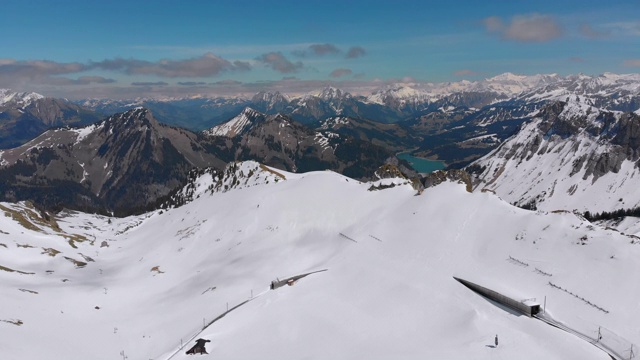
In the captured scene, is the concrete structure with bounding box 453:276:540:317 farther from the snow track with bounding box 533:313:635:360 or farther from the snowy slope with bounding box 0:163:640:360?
the snowy slope with bounding box 0:163:640:360

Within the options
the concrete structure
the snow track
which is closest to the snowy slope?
the snow track

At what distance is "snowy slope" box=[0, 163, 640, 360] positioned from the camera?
3814cm

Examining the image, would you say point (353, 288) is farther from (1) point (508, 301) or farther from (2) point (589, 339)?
(2) point (589, 339)

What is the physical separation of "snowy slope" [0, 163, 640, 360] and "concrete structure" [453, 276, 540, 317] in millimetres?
1019

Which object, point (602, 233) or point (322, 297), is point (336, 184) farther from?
point (602, 233)

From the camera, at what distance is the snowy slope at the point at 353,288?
38144mm

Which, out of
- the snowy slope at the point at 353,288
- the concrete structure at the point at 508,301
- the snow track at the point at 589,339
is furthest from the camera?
the concrete structure at the point at 508,301

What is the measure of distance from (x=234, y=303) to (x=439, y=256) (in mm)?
27681

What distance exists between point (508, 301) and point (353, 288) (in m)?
17.8

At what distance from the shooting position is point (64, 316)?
59469mm

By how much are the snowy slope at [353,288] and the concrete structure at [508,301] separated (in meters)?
1.02

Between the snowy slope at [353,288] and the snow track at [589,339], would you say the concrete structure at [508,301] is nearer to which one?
the snow track at [589,339]

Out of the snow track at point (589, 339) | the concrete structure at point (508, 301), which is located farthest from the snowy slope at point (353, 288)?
the concrete structure at point (508, 301)

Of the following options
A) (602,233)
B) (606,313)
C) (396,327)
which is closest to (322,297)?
(396,327)
